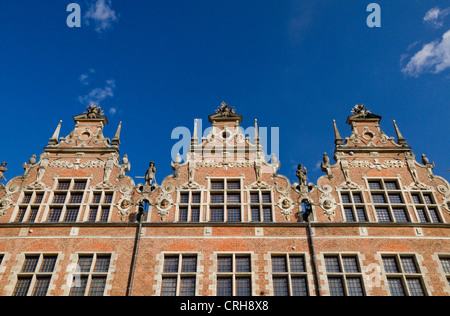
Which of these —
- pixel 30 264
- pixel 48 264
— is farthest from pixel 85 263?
pixel 30 264

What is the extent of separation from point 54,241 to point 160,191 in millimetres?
5313

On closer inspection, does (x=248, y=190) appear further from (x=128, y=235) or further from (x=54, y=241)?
(x=54, y=241)

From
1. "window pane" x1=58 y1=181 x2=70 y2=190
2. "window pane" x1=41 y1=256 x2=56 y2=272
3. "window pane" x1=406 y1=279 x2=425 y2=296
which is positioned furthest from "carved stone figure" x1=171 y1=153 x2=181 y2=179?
"window pane" x1=406 y1=279 x2=425 y2=296

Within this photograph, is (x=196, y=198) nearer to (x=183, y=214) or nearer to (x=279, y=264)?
(x=183, y=214)

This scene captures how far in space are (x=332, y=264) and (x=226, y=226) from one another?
16.2 feet

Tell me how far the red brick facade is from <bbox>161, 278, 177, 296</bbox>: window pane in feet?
0.14

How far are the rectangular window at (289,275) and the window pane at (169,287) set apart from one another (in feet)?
13.7

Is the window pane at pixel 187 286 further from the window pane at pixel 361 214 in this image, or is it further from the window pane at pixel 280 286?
the window pane at pixel 361 214

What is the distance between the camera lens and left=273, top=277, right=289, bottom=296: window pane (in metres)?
16.6

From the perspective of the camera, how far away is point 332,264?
17.3 meters

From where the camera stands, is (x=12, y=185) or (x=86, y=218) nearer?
(x=86, y=218)

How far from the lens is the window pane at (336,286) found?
16534 mm
